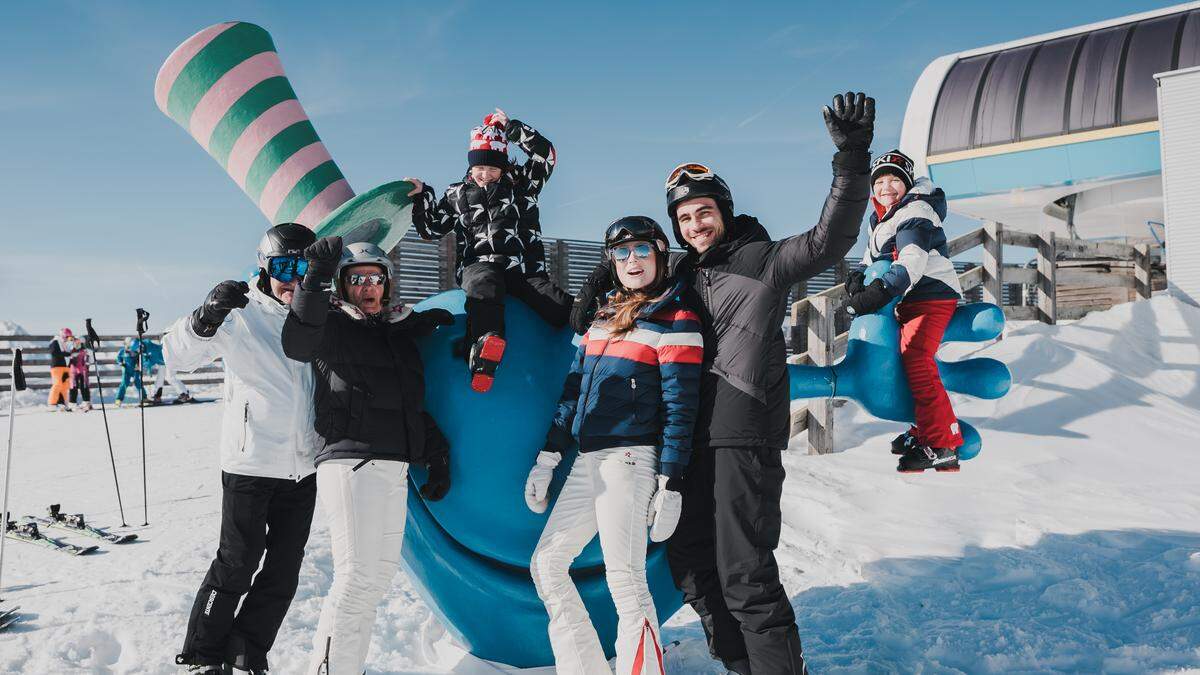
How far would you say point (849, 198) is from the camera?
93.1 inches

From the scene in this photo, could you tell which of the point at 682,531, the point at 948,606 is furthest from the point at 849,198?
the point at 948,606

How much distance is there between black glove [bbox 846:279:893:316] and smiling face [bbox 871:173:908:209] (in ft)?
1.65

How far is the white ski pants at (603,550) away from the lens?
8.32 feet

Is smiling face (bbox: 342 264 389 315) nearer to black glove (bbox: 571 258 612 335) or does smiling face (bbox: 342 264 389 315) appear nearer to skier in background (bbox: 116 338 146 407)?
black glove (bbox: 571 258 612 335)

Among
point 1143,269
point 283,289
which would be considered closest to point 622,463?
point 283,289

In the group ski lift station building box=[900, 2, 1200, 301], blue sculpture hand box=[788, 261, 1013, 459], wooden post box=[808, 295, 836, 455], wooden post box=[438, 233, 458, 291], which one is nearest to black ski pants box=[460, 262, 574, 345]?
blue sculpture hand box=[788, 261, 1013, 459]

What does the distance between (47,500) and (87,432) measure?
492 centimetres

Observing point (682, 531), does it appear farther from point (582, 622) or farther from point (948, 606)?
point (948, 606)

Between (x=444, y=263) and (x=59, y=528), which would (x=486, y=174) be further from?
(x=444, y=263)

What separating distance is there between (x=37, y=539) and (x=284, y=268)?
3.61 meters

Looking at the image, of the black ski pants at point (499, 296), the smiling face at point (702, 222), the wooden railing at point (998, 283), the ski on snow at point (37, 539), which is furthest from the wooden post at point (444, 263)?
the smiling face at point (702, 222)

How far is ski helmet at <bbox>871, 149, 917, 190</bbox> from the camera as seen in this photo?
11.3 feet

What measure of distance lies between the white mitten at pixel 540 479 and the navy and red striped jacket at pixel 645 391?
0.12 feet

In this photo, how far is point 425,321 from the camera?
289cm
